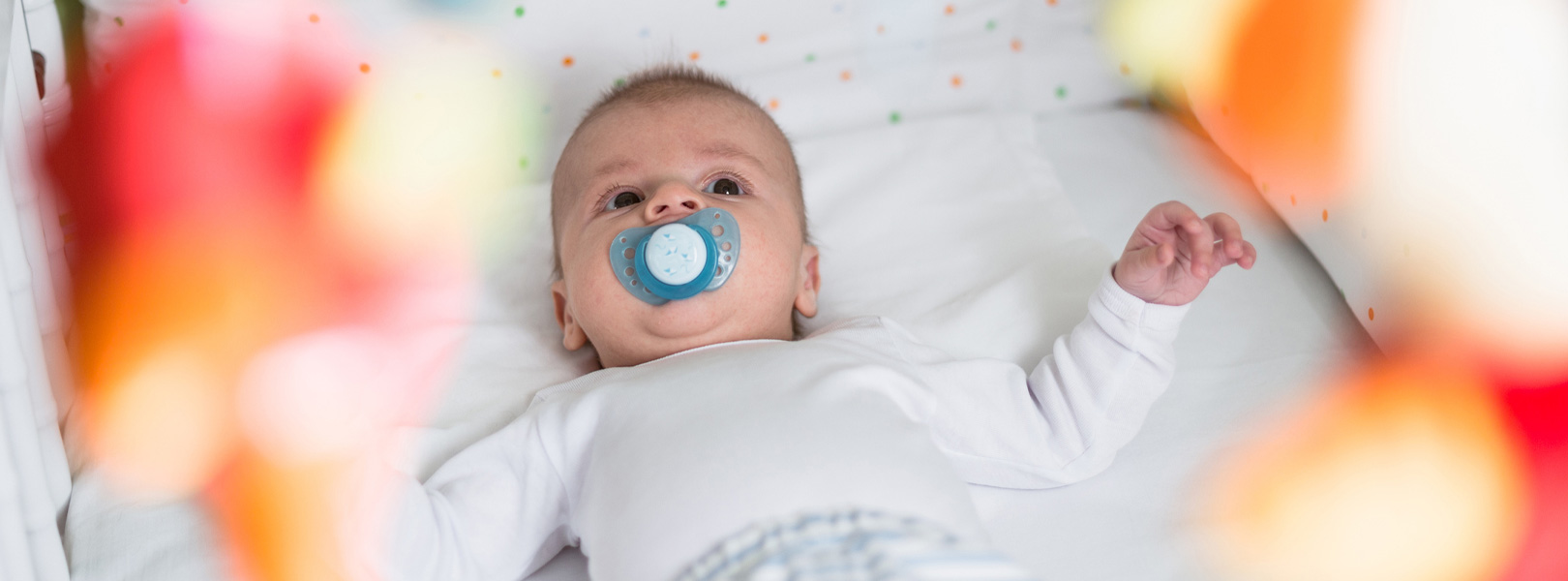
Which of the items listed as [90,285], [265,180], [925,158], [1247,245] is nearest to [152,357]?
[90,285]

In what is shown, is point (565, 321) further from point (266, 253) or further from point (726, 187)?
point (266, 253)

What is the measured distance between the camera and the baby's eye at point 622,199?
1.09m

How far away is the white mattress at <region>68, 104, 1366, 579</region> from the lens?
94 cm

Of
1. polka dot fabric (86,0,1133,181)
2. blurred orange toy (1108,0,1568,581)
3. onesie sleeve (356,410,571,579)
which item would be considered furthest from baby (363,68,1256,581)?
polka dot fabric (86,0,1133,181)

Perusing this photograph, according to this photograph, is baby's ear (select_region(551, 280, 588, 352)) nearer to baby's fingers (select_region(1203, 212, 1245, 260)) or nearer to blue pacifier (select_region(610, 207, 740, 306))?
blue pacifier (select_region(610, 207, 740, 306))

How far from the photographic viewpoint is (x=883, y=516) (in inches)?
31.5

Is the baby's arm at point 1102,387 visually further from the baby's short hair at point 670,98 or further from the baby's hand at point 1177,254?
the baby's short hair at point 670,98

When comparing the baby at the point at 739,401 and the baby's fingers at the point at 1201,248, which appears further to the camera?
the baby's fingers at the point at 1201,248

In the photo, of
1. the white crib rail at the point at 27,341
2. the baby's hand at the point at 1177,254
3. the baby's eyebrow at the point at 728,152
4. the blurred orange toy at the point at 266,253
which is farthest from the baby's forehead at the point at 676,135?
the white crib rail at the point at 27,341

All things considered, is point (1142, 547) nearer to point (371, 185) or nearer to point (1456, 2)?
point (1456, 2)

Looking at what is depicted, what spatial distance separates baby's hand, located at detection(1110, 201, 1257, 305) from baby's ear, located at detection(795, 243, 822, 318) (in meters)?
0.31

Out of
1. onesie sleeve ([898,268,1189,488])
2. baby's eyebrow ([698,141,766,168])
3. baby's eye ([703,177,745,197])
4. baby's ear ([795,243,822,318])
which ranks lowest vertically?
onesie sleeve ([898,268,1189,488])

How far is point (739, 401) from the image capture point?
35.2 inches

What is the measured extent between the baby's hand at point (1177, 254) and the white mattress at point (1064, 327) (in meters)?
0.15
